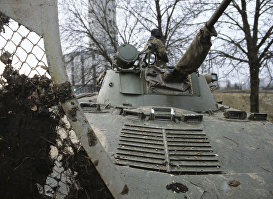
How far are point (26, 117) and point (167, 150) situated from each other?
172 cm

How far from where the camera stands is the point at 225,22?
11312mm

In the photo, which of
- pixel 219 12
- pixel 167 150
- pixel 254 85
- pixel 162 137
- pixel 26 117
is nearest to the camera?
pixel 26 117

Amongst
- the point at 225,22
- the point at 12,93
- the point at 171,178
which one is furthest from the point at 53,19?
the point at 225,22

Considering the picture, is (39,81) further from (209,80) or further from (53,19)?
(209,80)

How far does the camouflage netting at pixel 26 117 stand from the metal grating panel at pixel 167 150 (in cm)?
109

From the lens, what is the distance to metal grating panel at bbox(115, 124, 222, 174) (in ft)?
8.76

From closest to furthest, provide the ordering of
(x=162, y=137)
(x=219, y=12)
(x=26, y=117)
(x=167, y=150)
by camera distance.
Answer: (x=26, y=117), (x=167, y=150), (x=162, y=137), (x=219, y=12)

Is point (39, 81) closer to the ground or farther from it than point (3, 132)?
farther from it

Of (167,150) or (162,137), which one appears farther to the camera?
(162,137)

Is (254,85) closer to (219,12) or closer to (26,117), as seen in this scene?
(219,12)

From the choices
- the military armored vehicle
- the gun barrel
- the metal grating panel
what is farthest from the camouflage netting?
the gun barrel

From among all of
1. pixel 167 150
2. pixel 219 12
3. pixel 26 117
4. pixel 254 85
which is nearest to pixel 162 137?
pixel 167 150

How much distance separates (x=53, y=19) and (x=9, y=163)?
3.02ft

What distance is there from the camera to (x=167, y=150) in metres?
2.88
